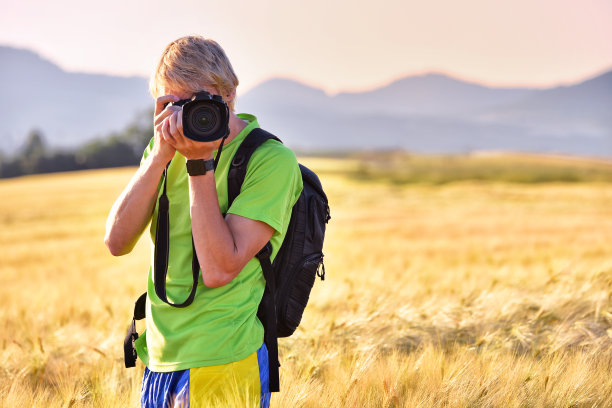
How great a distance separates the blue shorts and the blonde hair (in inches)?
38.5

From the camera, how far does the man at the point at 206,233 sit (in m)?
1.97

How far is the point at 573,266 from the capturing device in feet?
20.9

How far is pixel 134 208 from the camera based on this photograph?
7.20 feet

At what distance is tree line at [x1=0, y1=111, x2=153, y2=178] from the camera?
71.0 m

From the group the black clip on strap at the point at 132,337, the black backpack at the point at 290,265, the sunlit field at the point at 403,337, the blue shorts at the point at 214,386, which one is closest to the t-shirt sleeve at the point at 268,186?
the black backpack at the point at 290,265

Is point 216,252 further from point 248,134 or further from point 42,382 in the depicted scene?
point 42,382

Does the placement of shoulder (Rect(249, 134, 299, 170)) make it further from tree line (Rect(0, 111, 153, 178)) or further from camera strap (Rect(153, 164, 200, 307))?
tree line (Rect(0, 111, 153, 178))

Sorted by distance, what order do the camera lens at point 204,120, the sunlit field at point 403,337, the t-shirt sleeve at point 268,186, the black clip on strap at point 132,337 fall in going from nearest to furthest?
the camera lens at point 204,120, the t-shirt sleeve at point 268,186, the black clip on strap at point 132,337, the sunlit field at point 403,337

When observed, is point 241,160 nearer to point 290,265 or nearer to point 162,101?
point 162,101

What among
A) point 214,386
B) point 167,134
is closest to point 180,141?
point 167,134

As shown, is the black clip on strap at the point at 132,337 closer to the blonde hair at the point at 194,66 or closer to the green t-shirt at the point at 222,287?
the green t-shirt at the point at 222,287

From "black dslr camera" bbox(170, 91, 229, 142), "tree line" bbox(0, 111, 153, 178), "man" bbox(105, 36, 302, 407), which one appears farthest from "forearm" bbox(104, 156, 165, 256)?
"tree line" bbox(0, 111, 153, 178)

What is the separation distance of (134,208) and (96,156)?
77.0m

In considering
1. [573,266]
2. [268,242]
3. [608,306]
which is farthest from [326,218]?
[573,266]
